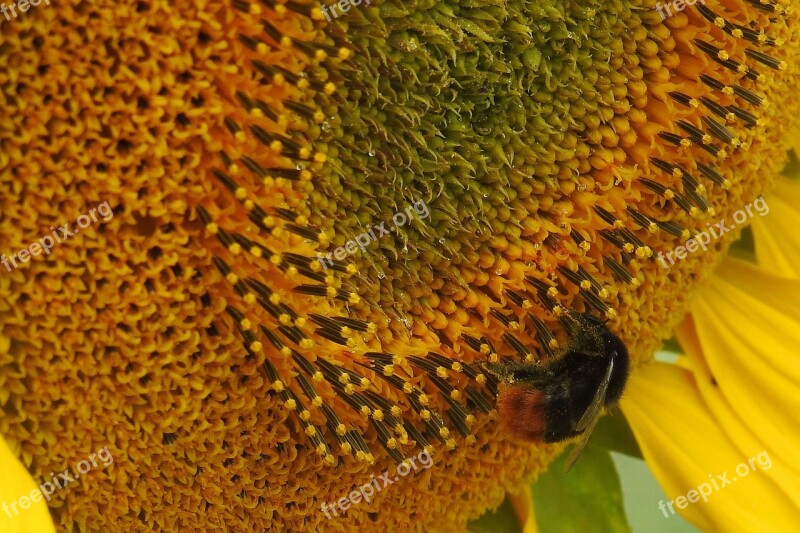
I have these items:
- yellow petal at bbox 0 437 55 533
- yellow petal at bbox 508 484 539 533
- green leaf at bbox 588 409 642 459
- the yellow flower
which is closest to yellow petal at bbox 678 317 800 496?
the yellow flower

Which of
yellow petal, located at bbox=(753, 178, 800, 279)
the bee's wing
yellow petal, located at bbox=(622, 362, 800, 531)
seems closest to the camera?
the bee's wing

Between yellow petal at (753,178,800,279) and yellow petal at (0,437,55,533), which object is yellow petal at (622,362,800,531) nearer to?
yellow petal at (753,178,800,279)

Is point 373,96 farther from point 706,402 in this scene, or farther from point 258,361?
point 706,402

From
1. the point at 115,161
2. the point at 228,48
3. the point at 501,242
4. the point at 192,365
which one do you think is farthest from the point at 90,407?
the point at 501,242

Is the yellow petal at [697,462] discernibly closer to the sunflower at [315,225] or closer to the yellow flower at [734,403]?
the yellow flower at [734,403]

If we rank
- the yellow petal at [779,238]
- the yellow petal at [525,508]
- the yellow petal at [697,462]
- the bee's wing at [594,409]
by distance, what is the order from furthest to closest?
the yellow petal at [779,238] → the yellow petal at [697,462] → the yellow petal at [525,508] → the bee's wing at [594,409]

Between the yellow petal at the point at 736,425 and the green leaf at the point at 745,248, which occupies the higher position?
the green leaf at the point at 745,248

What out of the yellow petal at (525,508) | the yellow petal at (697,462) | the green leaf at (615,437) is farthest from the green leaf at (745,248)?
the yellow petal at (525,508)

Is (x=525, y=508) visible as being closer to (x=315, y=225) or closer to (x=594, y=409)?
(x=594, y=409)
